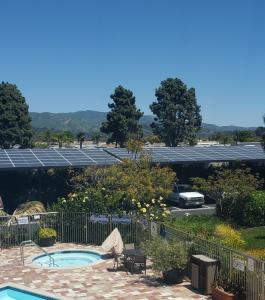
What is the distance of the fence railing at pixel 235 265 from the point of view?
13.7m

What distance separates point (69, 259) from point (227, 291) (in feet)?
29.8

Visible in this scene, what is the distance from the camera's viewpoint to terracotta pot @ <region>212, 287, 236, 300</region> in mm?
14617

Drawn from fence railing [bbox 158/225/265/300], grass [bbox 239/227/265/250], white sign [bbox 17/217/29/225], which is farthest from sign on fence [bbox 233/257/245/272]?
white sign [bbox 17/217/29/225]

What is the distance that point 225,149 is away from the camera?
44.8 metres

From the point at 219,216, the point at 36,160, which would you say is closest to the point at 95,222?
the point at 219,216

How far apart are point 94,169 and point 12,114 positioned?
33454mm

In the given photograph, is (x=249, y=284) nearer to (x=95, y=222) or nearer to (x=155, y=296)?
(x=155, y=296)

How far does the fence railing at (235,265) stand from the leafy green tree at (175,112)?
5696cm

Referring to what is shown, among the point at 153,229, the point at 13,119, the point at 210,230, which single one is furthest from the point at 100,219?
the point at 13,119

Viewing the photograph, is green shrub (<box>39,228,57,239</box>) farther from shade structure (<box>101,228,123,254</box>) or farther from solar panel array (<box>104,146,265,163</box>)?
solar panel array (<box>104,146,265,163</box>)

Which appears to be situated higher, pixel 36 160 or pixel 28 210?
pixel 36 160

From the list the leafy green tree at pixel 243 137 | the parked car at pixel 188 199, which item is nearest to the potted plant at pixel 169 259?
the parked car at pixel 188 199

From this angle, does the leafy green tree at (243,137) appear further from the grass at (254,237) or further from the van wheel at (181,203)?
the grass at (254,237)

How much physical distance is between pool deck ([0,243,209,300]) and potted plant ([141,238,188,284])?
0.35 metres
